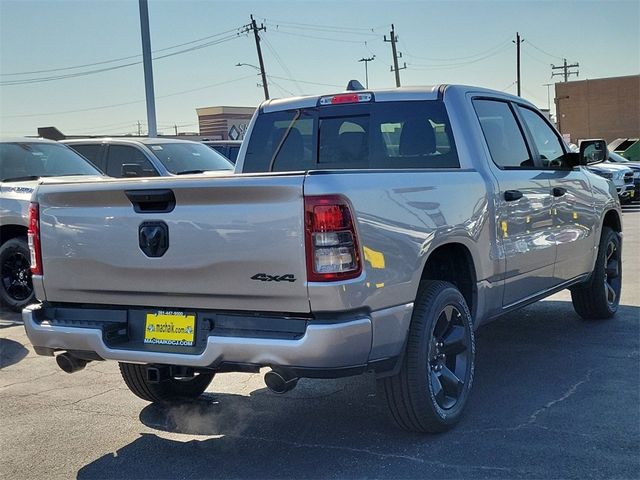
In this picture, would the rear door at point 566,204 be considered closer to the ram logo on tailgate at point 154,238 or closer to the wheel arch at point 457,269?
the wheel arch at point 457,269

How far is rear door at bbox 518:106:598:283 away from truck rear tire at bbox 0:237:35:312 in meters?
5.57

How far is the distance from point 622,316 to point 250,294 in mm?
4816

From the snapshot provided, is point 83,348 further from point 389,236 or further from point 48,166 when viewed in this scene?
point 48,166

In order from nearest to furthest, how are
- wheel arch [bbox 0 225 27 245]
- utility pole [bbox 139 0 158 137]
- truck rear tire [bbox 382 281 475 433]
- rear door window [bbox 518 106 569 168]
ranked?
truck rear tire [bbox 382 281 475 433], rear door window [bbox 518 106 569 168], wheel arch [bbox 0 225 27 245], utility pole [bbox 139 0 158 137]

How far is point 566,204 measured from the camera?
19.7ft

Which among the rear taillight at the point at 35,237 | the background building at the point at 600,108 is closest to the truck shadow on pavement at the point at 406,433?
the rear taillight at the point at 35,237

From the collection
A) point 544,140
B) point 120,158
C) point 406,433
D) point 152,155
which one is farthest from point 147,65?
point 406,433

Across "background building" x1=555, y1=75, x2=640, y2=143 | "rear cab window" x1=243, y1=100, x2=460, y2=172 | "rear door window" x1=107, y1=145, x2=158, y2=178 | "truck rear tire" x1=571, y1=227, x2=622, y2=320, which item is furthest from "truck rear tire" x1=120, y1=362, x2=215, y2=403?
"background building" x1=555, y1=75, x2=640, y2=143

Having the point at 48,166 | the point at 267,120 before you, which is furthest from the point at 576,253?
the point at 48,166

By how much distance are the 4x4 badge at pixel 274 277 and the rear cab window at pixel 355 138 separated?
6.07 feet

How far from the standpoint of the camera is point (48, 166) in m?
9.21

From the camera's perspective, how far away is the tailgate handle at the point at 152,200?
384 cm

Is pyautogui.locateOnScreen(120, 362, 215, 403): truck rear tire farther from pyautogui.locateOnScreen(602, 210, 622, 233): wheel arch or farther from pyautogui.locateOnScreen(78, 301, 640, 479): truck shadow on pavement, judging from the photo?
pyautogui.locateOnScreen(602, 210, 622, 233): wheel arch

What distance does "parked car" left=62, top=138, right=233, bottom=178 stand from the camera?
10648 mm
